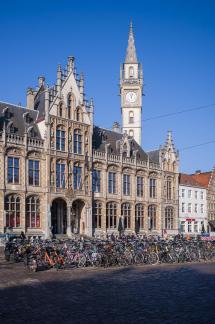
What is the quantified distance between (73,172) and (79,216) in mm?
5590

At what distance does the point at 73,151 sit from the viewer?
49469 millimetres

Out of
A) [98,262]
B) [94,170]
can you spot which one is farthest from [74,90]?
[98,262]

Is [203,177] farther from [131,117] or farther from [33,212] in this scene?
[33,212]

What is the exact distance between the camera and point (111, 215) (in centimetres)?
5444

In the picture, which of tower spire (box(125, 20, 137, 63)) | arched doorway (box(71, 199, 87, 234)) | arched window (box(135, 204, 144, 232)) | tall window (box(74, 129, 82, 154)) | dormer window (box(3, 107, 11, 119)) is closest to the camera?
dormer window (box(3, 107, 11, 119))

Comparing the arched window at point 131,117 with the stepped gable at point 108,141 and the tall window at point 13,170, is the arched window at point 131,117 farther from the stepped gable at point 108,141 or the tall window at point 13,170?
the tall window at point 13,170

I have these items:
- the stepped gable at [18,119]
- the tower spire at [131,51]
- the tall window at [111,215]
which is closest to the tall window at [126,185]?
the tall window at [111,215]

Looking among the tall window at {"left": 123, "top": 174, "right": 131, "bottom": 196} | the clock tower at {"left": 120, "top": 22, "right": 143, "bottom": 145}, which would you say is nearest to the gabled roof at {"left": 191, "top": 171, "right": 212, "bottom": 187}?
the clock tower at {"left": 120, "top": 22, "right": 143, "bottom": 145}

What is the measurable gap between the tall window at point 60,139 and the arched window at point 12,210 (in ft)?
24.3

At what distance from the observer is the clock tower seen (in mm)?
74750

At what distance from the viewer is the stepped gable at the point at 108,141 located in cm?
5522

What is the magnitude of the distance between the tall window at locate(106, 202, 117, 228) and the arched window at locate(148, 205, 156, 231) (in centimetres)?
668

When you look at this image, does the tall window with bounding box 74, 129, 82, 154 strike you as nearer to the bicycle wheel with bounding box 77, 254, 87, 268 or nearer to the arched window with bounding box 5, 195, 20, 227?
the arched window with bounding box 5, 195, 20, 227

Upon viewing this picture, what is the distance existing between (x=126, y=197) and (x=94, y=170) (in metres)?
6.36
